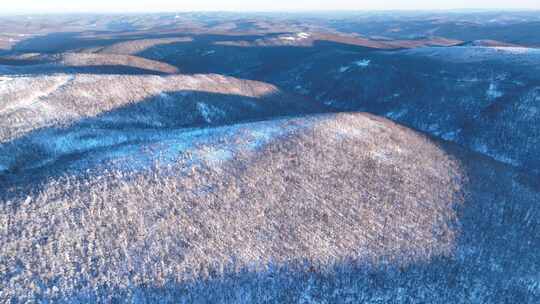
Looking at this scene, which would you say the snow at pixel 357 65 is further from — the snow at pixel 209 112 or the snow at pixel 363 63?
the snow at pixel 209 112

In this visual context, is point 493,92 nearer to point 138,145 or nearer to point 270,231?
point 270,231

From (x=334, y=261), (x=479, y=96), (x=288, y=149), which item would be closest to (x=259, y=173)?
(x=288, y=149)

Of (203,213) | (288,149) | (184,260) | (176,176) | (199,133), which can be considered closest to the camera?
(184,260)

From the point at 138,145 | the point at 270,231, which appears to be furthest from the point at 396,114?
the point at 138,145

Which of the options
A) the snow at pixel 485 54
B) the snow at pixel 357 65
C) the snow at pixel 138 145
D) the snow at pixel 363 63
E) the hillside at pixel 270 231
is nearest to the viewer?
the hillside at pixel 270 231

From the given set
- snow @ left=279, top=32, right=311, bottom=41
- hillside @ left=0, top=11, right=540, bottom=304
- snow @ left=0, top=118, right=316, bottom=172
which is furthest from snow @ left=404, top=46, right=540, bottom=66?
snow @ left=279, top=32, right=311, bottom=41

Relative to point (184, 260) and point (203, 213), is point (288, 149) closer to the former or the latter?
point (203, 213)

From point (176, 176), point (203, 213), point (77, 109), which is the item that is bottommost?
point (203, 213)

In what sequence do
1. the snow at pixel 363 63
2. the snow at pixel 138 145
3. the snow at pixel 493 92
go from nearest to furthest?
1. the snow at pixel 138 145
2. the snow at pixel 493 92
3. the snow at pixel 363 63

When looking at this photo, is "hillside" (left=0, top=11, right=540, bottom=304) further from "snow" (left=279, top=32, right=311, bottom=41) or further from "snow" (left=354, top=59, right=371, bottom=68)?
"snow" (left=279, top=32, right=311, bottom=41)

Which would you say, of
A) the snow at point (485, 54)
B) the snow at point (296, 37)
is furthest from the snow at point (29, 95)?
the snow at point (296, 37)

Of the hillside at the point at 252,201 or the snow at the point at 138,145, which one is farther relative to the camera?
the snow at the point at 138,145
